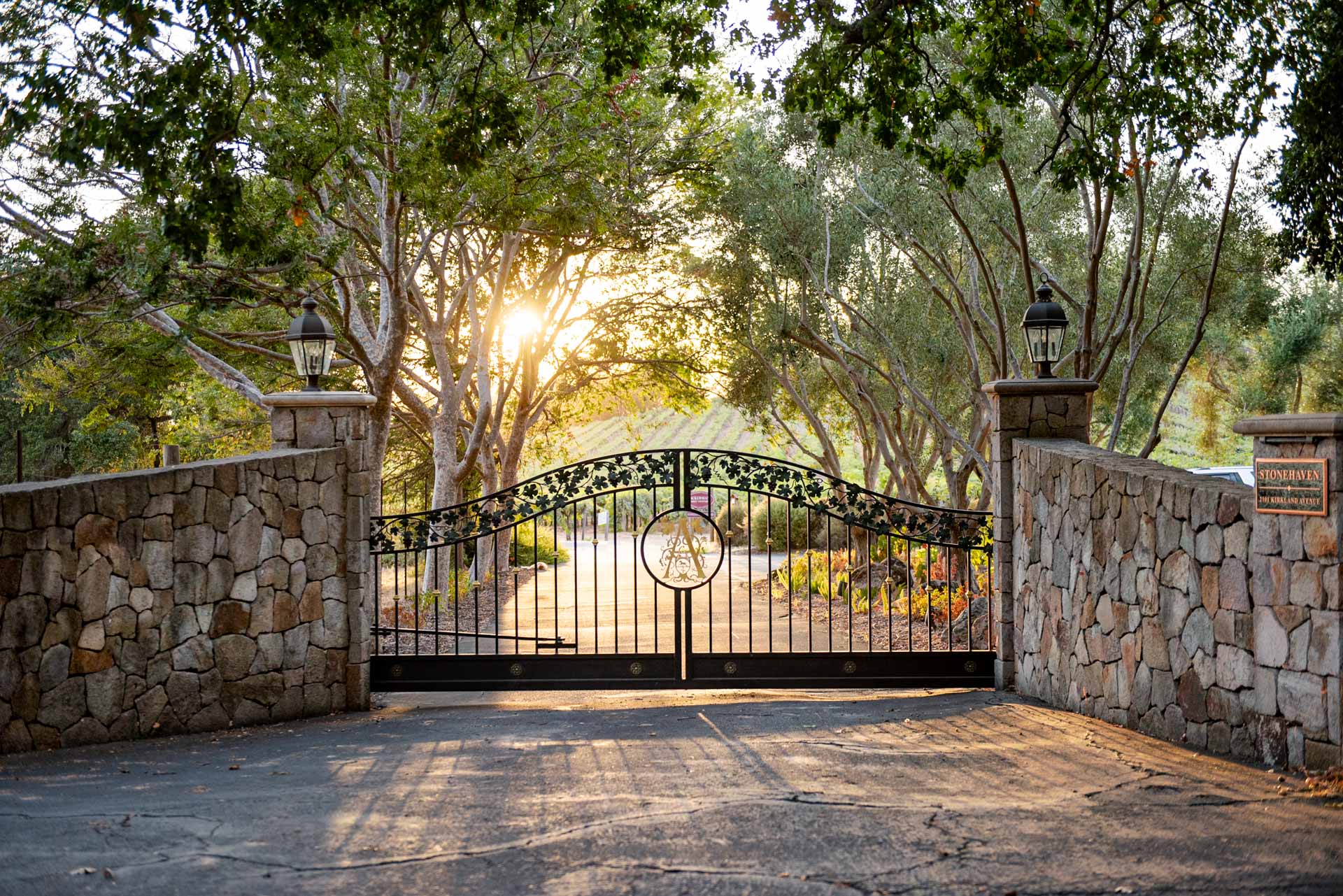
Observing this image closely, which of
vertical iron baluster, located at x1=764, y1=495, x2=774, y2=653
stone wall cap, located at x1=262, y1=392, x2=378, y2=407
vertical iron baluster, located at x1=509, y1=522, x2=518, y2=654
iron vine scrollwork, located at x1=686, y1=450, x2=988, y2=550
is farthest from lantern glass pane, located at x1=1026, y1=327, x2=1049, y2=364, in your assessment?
stone wall cap, located at x1=262, y1=392, x2=378, y2=407

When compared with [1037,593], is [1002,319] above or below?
above

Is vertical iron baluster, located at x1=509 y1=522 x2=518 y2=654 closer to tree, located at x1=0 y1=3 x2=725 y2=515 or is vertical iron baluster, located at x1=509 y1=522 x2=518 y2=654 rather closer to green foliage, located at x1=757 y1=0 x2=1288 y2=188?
tree, located at x1=0 y1=3 x2=725 y2=515

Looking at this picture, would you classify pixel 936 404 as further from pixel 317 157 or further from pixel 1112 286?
pixel 317 157

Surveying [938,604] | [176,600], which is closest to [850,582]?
[938,604]

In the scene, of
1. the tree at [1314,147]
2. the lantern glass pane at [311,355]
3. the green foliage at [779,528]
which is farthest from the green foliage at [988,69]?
the green foliage at [779,528]

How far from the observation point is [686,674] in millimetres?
8445

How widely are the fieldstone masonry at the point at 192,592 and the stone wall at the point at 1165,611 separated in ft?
16.1

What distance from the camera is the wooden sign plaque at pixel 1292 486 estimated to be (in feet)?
16.5

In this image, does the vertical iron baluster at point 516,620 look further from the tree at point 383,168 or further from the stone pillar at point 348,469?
the tree at point 383,168

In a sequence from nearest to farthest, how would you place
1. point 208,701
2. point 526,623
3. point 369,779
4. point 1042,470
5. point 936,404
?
point 369,779 → point 208,701 → point 1042,470 → point 526,623 → point 936,404

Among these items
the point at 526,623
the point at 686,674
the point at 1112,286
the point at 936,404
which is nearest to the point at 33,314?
the point at 526,623

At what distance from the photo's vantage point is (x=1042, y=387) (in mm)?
8258

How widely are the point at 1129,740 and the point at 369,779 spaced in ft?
13.6

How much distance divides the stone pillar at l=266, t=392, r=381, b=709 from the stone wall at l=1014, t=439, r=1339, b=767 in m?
4.85
